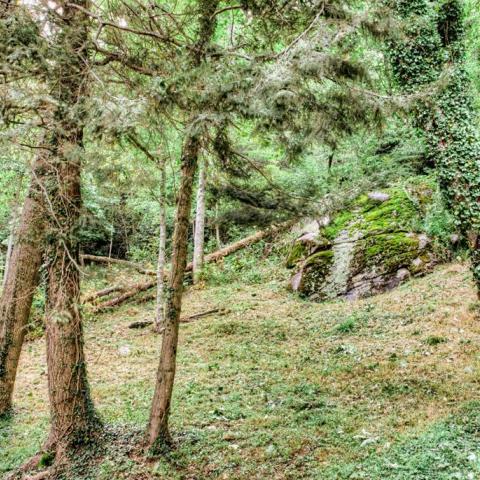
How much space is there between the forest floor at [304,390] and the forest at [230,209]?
1.6 inches

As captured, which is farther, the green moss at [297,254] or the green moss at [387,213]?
the green moss at [297,254]

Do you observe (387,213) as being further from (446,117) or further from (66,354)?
(66,354)

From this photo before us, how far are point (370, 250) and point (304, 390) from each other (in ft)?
18.8

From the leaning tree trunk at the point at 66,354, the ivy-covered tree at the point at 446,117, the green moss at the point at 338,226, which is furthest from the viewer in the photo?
the green moss at the point at 338,226

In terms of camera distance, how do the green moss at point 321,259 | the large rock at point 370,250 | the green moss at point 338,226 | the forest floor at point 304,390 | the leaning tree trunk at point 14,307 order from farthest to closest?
the green moss at point 338,226, the green moss at point 321,259, the large rock at point 370,250, the leaning tree trunk at point 14,307, the forest floor at point 304,390

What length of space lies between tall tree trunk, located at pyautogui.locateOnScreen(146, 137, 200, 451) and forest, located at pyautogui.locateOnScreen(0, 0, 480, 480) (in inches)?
1.0

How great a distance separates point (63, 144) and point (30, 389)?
21.6ft

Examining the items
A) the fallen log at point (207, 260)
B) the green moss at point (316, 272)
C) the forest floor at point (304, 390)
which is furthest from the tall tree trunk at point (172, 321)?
the fallen log at point (207, 260)

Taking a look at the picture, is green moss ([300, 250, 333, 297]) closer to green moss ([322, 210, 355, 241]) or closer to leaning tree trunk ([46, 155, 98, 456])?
green moss ([322, 210, 355, 241])

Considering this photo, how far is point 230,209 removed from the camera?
5.92 meters

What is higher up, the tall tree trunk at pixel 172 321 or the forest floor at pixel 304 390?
the tall tree trunk at pixel 172 321

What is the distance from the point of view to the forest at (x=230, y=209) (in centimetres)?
475

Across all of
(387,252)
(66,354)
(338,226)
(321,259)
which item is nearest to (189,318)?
(321,259)

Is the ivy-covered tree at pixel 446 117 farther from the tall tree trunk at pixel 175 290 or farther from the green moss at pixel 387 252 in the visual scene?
the green moss at pixel 387 252
